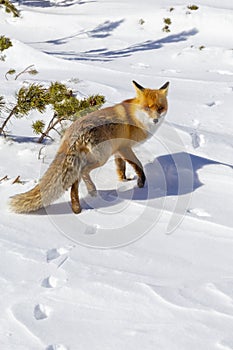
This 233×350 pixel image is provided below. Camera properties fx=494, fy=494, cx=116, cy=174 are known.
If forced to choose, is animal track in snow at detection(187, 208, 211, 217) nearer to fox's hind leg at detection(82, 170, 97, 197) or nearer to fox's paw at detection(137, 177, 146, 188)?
fox's paw at detection(137, 177, 146, 188)

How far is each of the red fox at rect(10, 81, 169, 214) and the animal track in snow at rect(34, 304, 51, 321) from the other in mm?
1232

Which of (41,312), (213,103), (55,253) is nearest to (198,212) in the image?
(55,253)

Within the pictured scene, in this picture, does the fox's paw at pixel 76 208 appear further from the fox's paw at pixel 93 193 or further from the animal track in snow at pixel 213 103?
the animal track in snow at pixel 213 103

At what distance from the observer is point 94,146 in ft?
14.3

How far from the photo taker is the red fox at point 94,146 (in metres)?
4.20

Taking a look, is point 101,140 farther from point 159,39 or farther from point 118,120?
point 159,39

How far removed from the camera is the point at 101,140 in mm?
4430

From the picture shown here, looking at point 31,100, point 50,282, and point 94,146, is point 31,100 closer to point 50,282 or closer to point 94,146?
point 94,146

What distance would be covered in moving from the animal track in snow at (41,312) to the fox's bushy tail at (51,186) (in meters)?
1.23

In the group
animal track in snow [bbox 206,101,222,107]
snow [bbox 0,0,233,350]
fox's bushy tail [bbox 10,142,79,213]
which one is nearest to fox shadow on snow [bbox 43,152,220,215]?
snow [bbox 0,0,233,350]

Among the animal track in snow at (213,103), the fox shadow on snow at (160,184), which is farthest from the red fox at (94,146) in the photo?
the animal track in snow at (213,103)

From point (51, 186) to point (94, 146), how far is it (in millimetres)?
530

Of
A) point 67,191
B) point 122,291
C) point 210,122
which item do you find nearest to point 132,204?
point 67,191

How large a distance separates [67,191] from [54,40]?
1026 cm
